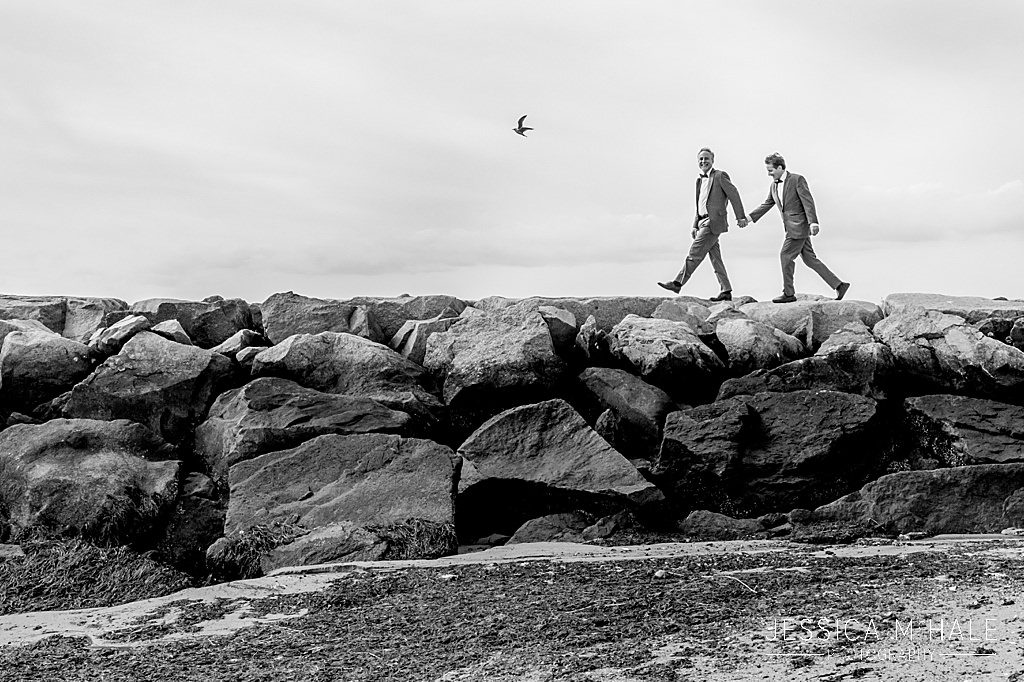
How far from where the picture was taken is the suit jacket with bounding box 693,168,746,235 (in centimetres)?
1513

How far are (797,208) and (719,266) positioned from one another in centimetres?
124

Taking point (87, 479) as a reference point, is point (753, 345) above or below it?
above

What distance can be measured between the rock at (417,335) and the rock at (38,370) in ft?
10.5

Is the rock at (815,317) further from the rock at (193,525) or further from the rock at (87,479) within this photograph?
the rock at (87,479)

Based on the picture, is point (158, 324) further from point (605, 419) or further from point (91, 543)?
point (605, 419)

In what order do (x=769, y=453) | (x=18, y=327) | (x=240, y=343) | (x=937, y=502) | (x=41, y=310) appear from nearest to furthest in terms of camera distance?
(x=937, y=502), (x=769, y=453), (x=240, y=343), (x=18, y=327), (x=41, y=310)

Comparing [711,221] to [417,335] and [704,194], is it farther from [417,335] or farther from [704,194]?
[417,335]

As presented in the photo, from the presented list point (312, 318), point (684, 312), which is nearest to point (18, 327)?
point (312, 318)

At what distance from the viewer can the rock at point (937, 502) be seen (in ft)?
28.9

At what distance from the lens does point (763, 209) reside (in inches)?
601

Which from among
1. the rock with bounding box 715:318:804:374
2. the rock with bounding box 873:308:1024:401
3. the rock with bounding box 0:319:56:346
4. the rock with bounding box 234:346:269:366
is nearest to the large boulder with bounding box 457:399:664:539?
the rock with bounding box 715:318:804:374

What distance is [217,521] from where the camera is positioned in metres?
9.66

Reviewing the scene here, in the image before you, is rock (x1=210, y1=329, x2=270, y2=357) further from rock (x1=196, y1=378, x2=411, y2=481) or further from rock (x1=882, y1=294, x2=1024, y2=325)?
rock (x1=882, y1=294, x2=1024, y2=325)

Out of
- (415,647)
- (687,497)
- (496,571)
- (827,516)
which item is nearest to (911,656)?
(415,647)
